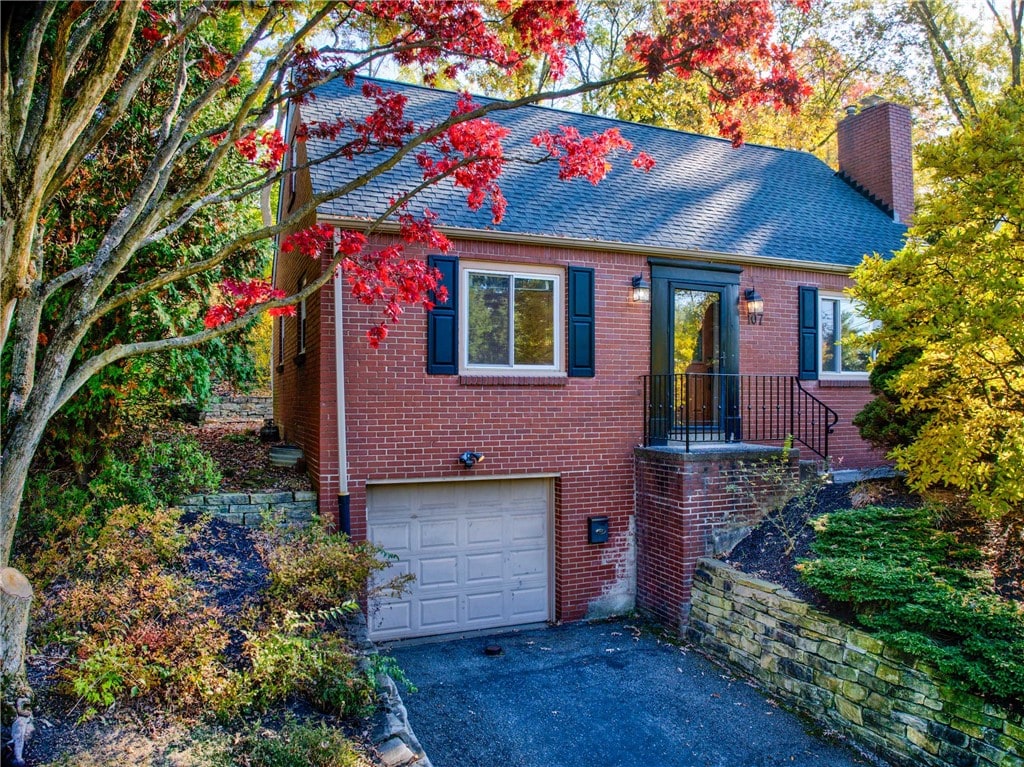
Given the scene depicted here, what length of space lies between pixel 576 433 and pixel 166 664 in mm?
5134

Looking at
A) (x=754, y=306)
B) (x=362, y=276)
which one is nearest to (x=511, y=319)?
(x=362, y=276)

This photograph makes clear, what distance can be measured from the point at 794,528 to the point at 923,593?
213 cm

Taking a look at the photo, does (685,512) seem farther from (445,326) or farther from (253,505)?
(253,505)

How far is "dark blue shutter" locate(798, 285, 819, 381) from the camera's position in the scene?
9305mm

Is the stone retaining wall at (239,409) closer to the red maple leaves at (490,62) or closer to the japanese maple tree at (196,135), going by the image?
the japanese maple tree at (196,135)

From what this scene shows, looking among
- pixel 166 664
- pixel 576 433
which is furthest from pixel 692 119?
pixel 166 664

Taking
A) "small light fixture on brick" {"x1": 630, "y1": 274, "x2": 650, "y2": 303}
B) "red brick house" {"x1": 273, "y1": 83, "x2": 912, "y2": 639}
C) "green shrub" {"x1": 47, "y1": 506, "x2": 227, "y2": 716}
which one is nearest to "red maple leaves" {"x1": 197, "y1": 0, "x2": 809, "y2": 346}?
"red brick house" {"x1": 273, "y1": 83, "x2": 912, "y2": 639}

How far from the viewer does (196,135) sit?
5430mm

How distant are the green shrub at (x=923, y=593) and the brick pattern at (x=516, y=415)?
176cm

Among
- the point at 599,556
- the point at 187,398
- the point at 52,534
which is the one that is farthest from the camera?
the point at 599,556

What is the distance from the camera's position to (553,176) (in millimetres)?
8953

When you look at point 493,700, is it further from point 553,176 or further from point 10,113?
point 553,176

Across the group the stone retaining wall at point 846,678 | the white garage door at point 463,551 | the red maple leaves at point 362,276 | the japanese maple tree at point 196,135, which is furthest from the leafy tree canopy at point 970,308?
the red maple leaves at point 362,276

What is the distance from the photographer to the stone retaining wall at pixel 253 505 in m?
6.68
